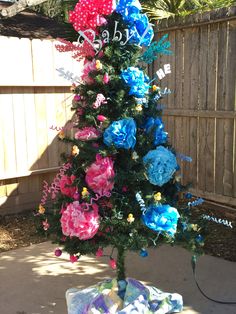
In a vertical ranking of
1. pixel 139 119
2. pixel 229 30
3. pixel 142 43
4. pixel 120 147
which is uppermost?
pixel 229 30

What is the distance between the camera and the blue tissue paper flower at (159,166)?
2.43 m

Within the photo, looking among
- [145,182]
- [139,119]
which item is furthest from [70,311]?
[139,119]

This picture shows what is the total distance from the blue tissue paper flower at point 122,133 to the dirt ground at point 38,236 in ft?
5.44

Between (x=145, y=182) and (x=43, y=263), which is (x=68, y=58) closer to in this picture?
(x=43, y=263)

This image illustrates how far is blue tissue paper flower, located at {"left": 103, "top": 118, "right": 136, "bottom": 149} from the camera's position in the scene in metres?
2.43

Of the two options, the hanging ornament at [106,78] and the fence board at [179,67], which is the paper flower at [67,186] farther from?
the fence board at [179,67]

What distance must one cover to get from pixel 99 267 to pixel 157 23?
330 centimetres

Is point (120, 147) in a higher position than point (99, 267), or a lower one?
higher

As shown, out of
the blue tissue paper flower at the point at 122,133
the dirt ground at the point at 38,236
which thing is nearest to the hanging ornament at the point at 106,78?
the blue tissue paper flower at the point at 122,133

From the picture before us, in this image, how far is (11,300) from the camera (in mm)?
3061

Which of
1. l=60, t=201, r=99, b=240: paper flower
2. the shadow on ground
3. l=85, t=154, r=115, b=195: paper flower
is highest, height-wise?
l=85, t=154, r=115, b=195: paper flower

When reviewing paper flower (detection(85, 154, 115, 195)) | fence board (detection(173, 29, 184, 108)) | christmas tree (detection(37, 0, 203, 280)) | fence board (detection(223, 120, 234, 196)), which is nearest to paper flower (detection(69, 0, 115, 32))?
christmas tree (detection(37, 0, 203, 280))

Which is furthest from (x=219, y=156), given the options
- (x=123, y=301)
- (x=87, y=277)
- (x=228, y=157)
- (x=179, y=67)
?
(x=123, y=301)

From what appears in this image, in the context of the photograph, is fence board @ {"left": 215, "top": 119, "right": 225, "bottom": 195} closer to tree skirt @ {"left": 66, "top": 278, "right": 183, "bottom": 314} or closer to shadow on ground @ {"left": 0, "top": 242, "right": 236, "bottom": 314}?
shadow on ground @ {"left": 0, "top": 242, "right": 236, "bottom": 314}
